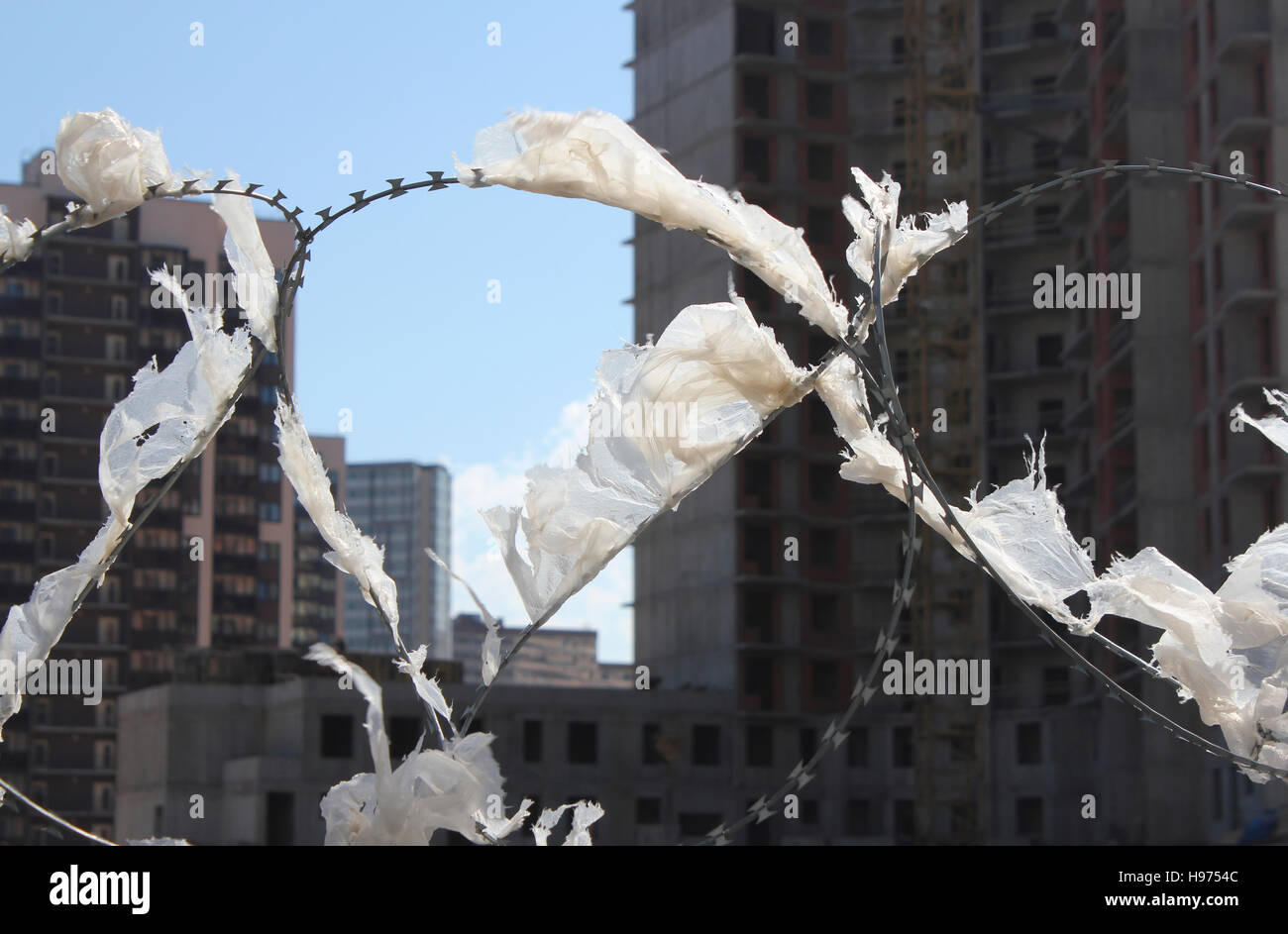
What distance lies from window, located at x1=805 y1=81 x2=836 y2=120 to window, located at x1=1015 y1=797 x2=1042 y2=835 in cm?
3569

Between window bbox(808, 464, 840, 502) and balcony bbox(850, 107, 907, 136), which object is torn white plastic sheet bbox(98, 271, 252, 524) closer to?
window bbox(808, 464, 840, 502)

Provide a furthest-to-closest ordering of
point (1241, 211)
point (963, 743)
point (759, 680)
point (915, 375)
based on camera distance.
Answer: point (915, 375) < point (759, 680) < point (963, 743) < point (1241, 211)

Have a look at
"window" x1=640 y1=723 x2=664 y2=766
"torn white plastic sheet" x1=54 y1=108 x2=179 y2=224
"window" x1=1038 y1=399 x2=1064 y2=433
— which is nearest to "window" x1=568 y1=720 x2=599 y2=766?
"window" x1=640 y1=723 x2=664 y2=766

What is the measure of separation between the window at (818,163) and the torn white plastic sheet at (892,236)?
83117 mm

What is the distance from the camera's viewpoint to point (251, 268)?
11547mm

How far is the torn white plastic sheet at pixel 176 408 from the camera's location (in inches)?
454

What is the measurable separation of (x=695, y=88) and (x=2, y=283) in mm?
52024

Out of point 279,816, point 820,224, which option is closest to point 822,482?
point 820,224

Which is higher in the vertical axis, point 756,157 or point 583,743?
point 756,157

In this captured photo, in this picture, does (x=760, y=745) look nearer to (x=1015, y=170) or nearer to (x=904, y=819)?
(x=904, y=819)

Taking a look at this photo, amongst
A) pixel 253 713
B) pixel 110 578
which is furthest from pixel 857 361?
pixel 110 578

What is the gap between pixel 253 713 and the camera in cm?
7950

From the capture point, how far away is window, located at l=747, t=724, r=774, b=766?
8644 cm

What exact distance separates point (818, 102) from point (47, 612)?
86204 mm
